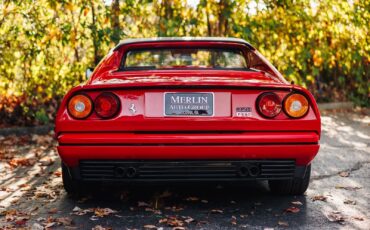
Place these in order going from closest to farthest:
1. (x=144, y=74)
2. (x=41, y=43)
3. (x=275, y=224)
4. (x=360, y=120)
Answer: (x=275, y=224) → (x=144, y=74) → (x=41, y=43) → (x=360, y=120)

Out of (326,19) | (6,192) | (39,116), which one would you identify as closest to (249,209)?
(6,192)

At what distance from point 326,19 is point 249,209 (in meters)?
6.48

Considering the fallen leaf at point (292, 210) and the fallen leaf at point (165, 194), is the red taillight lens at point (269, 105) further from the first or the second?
the fallen leaf at point (165, 194)

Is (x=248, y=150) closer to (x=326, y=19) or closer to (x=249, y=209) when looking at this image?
(x=249, y=209)

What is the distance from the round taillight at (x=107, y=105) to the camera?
3947mm

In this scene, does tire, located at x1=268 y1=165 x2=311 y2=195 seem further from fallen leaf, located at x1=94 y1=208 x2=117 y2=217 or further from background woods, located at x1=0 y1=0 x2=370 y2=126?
background woods, located at x1=0 y1=0 x2=370 y2=126

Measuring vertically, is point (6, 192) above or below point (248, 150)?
below

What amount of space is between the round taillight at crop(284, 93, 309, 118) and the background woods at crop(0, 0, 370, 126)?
4524 millimetres

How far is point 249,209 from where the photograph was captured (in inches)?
165

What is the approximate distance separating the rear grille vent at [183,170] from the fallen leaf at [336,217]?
403 millimetres

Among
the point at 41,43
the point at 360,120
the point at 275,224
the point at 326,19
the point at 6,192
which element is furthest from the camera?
the point at 360,120

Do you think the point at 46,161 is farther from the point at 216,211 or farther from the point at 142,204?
the point at 216,211

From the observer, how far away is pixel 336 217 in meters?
3.95

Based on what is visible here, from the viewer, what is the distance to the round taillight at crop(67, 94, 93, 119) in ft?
13.0
